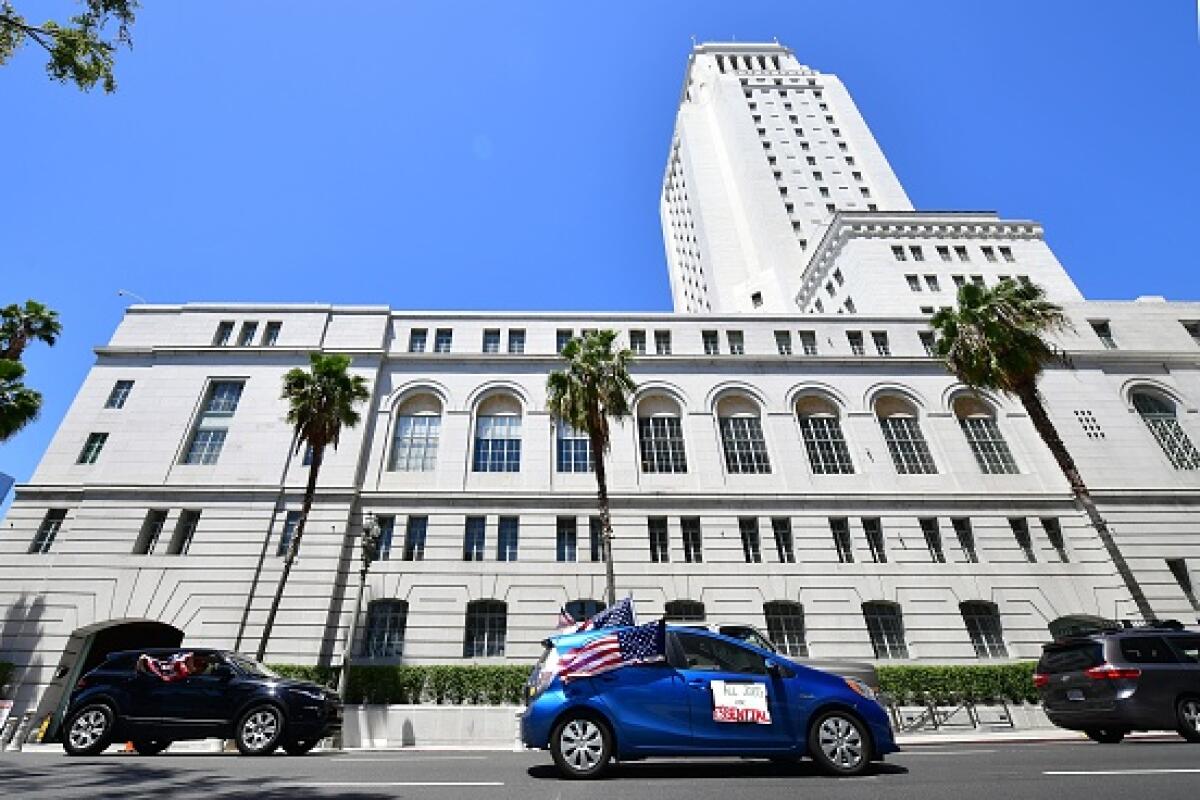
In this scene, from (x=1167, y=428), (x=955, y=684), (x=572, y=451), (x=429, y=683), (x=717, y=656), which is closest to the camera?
(x=717, y=656)

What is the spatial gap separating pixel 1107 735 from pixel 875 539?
1229 cm

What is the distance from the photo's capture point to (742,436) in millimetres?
27438

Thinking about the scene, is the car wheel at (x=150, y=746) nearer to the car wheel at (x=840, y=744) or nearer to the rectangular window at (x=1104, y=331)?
the car wheel at (x=840, y=744)

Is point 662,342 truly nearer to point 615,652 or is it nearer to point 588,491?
point 588,491

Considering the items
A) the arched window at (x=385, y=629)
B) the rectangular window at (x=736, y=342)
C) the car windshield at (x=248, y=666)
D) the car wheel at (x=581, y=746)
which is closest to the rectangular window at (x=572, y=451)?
the arched window at (x=385, y=629)

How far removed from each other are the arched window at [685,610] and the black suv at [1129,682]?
490 inches

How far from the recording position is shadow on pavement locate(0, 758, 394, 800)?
6199mm

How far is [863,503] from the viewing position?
81.3 ft

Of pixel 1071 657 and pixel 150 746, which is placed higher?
pixel 1071 657

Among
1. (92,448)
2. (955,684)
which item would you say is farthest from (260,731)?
(92,448)

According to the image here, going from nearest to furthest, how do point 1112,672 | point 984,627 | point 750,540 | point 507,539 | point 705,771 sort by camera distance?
point 705,771, point 1112,672, point 984,627, point 507,539, point 750,540

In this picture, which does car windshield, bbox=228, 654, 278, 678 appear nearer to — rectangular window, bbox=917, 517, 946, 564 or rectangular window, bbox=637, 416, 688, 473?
rectangular window, bbox=637, 416, 688, 473

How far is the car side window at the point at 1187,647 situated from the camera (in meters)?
10.8

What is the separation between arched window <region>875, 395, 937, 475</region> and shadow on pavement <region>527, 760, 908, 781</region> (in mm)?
21409
